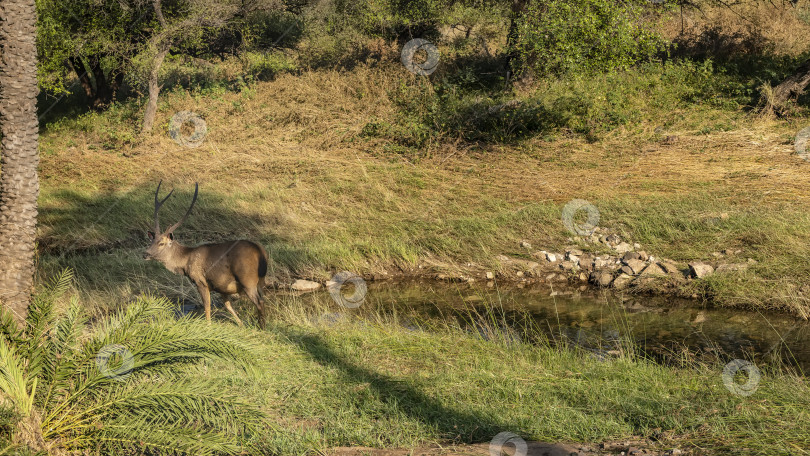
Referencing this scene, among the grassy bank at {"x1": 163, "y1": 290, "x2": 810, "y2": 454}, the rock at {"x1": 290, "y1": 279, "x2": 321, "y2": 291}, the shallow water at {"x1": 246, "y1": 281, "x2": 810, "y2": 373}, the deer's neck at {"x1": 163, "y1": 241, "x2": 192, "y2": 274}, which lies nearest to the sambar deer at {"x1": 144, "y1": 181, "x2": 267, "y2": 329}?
the deer's neck at {"x1": 163, "y1": 241, "x2": 192, "y2": 274}

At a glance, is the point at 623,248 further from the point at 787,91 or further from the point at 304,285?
the point at 787,91

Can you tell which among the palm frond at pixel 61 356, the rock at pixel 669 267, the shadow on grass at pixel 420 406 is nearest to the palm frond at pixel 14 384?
the palm frond at pixel 61 356

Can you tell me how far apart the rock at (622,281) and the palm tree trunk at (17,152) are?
7.54m

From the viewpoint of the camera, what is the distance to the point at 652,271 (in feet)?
34.7

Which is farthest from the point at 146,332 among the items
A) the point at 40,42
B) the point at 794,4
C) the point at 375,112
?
the point at 794,4

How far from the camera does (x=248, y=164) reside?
16.8 m

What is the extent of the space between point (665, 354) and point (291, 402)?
4.05 m

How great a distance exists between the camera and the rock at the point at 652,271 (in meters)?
10.5

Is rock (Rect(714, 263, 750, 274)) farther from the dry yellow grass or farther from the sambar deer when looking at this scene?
the dry yellow grass

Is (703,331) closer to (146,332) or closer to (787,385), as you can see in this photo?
(787,385)

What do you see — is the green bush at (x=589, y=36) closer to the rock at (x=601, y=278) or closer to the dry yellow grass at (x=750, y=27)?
the dry yellow grass at (x=750, y=27)

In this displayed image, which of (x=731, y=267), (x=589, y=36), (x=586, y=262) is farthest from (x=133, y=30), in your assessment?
(x=731, y=267)

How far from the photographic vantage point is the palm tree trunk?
5980 mm

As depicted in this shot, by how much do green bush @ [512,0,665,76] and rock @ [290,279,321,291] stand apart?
6880 millimetres
